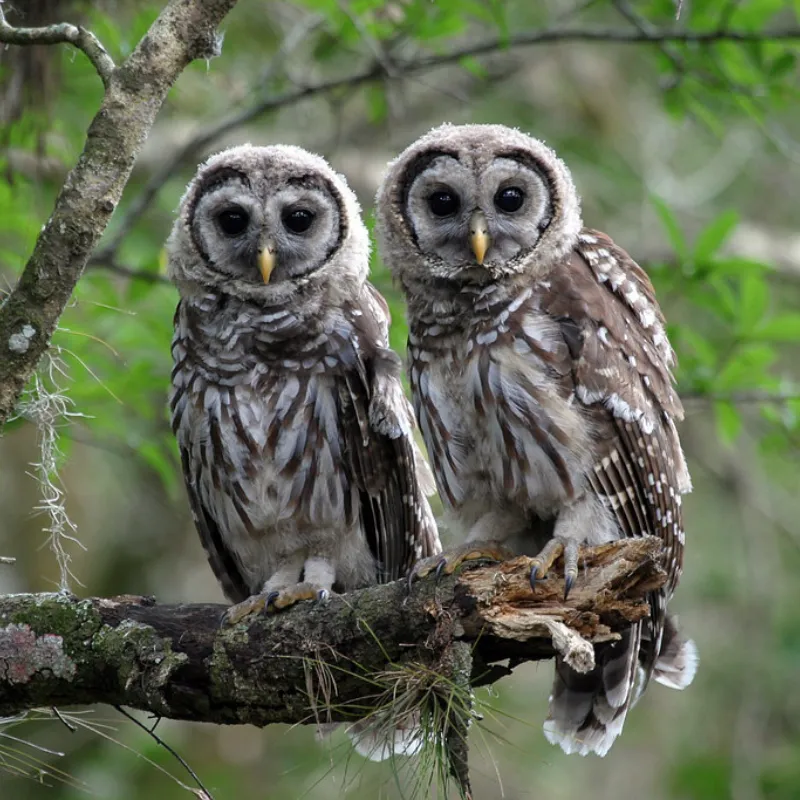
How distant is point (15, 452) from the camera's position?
6.76 meters

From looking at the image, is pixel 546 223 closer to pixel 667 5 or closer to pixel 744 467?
pixel 667 5

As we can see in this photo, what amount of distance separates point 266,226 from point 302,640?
60.5 inches

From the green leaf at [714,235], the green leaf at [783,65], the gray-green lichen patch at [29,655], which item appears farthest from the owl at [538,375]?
the green leaf at [783,65]

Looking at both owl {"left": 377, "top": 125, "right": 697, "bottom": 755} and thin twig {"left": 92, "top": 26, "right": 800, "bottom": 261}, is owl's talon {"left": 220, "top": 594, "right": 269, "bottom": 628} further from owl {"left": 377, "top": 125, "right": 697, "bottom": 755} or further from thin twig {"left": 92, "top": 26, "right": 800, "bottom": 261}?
thin twig {"left": 92, "top": 26, "right": 800, "bottom": 261}

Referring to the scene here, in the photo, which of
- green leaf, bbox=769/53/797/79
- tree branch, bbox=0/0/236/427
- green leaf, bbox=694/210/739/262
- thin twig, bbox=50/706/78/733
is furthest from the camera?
green leaf, bbox=769/53/797/79

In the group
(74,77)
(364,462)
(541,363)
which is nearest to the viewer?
(541,363)

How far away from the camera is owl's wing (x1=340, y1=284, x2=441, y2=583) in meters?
3.97

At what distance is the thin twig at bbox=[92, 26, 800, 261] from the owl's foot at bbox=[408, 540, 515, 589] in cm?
210

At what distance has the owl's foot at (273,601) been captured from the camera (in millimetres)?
3286

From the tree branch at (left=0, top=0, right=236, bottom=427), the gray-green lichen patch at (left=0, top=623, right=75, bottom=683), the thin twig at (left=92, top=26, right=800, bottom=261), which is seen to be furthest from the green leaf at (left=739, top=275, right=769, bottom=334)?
the gray-green lichen patch at (left=0, top=623, right=75, bottom=683)

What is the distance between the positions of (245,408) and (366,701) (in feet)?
3.88

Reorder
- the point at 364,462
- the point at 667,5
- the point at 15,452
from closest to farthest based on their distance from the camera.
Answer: the point at 364,462 → the point at 667,5 → the point at 15,452

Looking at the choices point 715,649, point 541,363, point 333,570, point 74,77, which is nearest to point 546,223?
point 541,363

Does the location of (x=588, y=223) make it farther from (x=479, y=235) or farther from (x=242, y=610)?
(x=242, y=610)
